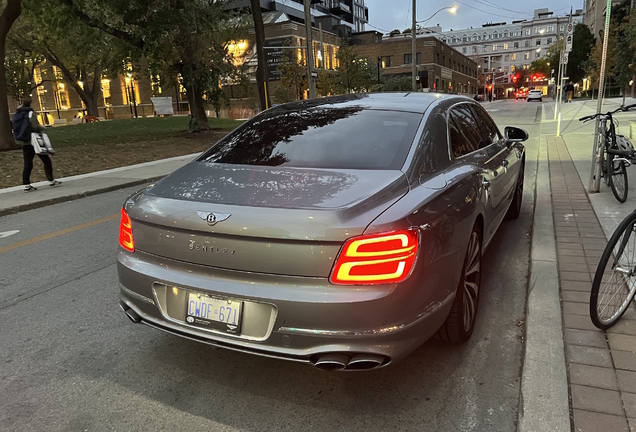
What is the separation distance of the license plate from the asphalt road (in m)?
0.52

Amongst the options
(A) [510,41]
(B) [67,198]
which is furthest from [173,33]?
(A) [510,41]

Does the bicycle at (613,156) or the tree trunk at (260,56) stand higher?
the tree trunk at (260,56)

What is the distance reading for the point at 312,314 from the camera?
2291mm

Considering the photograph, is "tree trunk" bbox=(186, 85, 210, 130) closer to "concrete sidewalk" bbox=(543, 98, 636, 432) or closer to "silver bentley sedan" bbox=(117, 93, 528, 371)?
"concrete sidewalk" bbox=(543, 98, 636, 432)

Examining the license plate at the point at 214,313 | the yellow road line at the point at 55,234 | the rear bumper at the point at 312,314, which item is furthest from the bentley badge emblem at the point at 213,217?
the yellow road line at the point at 55,234

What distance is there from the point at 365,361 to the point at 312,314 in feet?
1.15

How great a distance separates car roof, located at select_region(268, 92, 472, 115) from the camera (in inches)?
143

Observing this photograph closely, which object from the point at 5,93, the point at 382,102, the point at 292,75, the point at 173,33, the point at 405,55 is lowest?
the point at 382,102

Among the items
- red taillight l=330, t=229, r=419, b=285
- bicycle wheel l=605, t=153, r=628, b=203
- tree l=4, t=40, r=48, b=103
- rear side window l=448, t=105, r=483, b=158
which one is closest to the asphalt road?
red taillight l=330, t=229, r=419, b=285

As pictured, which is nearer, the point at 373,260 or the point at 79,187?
the point at 373,260

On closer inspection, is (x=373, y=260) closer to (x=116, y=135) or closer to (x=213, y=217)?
(x=213, y=217)

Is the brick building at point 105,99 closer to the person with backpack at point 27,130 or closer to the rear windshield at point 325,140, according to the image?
the person with backpack at point 27,130

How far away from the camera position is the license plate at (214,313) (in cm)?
245

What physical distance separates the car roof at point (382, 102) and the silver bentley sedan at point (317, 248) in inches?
10.0
